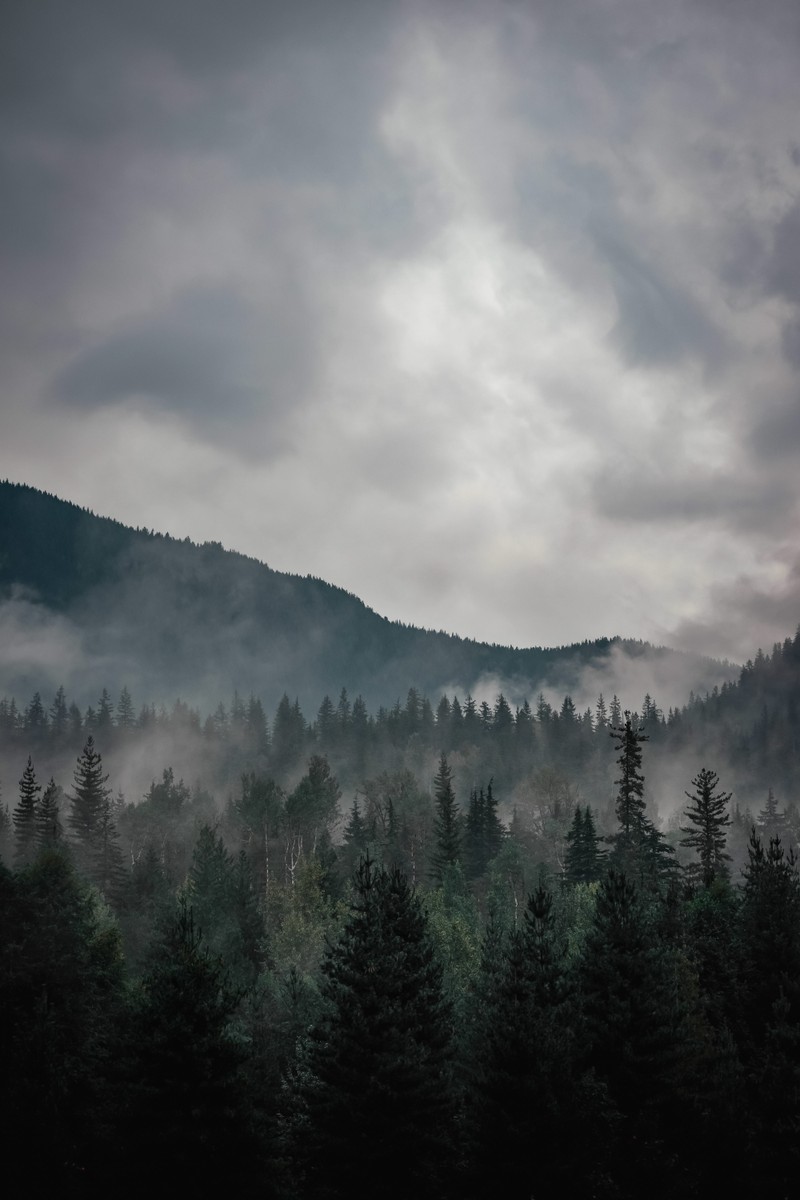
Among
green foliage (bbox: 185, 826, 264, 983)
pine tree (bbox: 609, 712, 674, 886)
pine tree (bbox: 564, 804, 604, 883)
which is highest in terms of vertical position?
pine tree (bbox: 609, 712, 674, 886)

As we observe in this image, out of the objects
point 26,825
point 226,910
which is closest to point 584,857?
point 226,910

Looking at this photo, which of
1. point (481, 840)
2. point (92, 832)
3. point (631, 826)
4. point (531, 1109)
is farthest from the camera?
point (481, 840)

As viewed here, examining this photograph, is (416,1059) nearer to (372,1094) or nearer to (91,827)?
(372,1094)

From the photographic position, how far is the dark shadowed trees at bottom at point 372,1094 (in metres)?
32.3

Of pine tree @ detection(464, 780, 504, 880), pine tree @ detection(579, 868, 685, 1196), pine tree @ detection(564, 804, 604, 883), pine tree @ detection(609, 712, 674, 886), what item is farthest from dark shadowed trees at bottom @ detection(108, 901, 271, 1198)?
pine tree @ detection(464, 780, 504, 880)

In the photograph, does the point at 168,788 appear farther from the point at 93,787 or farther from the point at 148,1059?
the point at 148,1059

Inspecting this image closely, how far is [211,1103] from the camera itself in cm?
3017

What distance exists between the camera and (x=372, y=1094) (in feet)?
108

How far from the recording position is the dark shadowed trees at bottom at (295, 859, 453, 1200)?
32281mm

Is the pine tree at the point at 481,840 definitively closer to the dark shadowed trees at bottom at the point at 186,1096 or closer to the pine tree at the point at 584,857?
the pine tree at the point at 584,857

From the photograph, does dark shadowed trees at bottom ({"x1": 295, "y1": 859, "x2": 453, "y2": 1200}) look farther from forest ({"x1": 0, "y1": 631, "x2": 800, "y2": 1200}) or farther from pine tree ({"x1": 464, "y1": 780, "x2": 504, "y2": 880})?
pine tree ({"x1": 464, "y1": 780, "x2": 504, "y2": 880})

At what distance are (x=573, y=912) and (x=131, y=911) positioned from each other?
46886 mm

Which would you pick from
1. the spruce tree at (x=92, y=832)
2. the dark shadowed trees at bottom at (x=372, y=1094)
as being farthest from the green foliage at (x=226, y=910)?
the dark shadowed trees at bottom at (x=372, y=1094)

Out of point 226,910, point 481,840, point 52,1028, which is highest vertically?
point 52,1028
